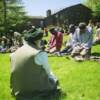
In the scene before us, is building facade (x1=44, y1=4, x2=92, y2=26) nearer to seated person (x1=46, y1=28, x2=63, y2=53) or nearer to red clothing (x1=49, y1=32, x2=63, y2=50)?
seated person (x1=46, y1=28, x2=63, y2=53)

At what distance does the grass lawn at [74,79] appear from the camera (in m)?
9.08

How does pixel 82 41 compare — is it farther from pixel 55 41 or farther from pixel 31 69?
pixel 31 69

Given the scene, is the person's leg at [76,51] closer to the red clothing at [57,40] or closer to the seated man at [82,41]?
the seated man at [82,41]

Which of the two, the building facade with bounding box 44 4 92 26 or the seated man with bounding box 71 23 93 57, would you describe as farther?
the building facade with bounding box 44 4 92 26

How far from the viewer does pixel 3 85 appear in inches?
413

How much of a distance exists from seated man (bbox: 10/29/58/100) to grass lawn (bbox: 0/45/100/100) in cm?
60

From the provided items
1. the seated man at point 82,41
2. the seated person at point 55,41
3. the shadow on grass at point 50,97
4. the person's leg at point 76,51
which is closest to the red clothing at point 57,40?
the seated person at point 55,41

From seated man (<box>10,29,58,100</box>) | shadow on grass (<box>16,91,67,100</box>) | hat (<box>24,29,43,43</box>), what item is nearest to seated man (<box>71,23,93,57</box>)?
shadow on grass (<box>16,91,67,100</box>)

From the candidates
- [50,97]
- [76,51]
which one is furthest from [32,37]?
[76,51]

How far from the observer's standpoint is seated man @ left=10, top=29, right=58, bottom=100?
8.10 meters

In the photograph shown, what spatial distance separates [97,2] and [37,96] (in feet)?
209

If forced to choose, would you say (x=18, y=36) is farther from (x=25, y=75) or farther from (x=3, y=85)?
(x=25, y=75)

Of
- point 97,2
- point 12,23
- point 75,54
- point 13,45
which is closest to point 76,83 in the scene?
point 75,54

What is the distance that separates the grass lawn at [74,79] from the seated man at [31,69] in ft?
1.97
